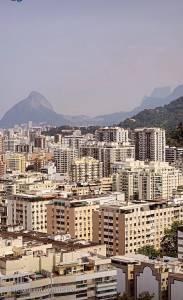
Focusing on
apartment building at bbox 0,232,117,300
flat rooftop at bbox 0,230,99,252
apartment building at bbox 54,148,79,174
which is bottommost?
apartment building at bbox 0,232,117,300

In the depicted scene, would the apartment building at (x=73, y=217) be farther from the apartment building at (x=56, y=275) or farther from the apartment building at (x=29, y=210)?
the apartment building at (x=56, y=275)

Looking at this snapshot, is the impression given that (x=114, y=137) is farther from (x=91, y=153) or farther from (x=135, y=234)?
(x=135, y=234)

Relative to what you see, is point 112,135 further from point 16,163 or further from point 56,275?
point 56,275

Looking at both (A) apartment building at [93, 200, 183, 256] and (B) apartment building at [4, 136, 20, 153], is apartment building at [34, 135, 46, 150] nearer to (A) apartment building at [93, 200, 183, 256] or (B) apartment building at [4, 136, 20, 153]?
(B) apartment building at [4, 136, 20, 153]

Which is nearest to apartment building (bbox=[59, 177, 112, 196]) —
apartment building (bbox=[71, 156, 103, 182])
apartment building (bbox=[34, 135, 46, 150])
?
apartment building (bbox=[71, 156, 103, 182])

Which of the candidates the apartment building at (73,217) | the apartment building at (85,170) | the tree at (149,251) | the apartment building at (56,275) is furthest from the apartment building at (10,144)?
the apartment building at (56,275)
